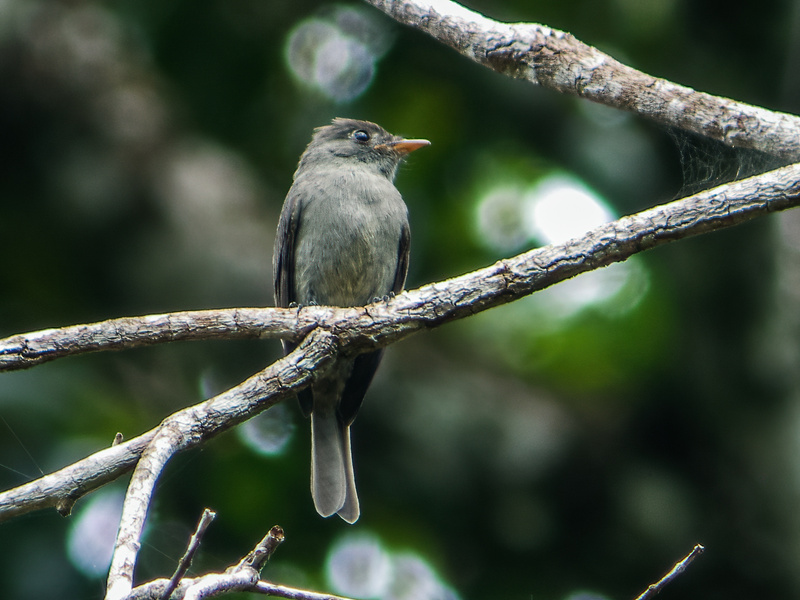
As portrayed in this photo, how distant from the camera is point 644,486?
5.82m

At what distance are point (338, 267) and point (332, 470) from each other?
1063mm

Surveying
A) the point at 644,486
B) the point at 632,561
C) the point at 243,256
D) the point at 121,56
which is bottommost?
the point at 632,561

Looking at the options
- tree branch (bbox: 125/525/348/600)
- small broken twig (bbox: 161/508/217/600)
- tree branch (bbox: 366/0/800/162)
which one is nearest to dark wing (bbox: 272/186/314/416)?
tree branch (bbox: 366/0/800/162)

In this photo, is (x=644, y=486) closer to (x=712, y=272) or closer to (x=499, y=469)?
(x=499, y=469)

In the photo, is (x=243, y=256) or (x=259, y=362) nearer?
(x=259, y=362)

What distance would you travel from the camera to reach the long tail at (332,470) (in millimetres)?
4727

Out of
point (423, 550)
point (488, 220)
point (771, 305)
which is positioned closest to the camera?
point (771, 305)

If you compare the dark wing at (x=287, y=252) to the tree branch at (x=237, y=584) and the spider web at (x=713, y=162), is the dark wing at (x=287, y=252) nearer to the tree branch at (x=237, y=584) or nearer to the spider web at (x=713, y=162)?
the spider web at (x=713, y=162)

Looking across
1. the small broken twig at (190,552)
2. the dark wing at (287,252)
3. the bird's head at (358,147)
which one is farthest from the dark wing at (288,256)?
the small broken twig at (190,552)

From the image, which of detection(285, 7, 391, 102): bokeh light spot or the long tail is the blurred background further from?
the long tail

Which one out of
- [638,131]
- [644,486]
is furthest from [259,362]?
[638,131]

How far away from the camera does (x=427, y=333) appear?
561 cm

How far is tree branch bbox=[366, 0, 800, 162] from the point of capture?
3291mm

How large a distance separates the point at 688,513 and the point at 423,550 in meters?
1.65
